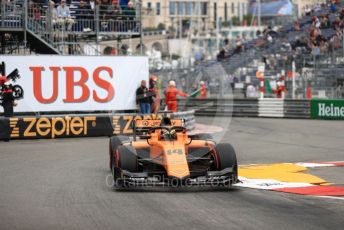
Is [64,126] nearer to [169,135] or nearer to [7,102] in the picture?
[7,102]

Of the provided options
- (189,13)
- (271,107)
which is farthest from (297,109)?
(189,13)

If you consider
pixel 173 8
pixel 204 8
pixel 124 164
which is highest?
pixel 204 8

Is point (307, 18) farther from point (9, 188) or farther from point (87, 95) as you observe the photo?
point (9, 188)

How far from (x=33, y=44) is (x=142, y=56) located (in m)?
4.01

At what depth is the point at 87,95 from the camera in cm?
2672

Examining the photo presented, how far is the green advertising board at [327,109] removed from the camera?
30125mm

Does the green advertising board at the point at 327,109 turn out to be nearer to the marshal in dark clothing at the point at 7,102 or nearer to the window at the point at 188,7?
the marshal in dark clothing at the point at 7,102

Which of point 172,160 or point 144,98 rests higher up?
point 144,98

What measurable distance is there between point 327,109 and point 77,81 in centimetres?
1041

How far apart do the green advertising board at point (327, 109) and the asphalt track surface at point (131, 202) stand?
1242 cm

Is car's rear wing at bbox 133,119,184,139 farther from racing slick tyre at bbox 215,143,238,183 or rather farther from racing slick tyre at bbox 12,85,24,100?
racing slick tyre at bbox 12,85,24,100

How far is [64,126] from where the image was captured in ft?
76.8

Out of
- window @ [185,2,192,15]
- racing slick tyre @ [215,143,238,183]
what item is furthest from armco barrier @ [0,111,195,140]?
window @ [185,2,192,15]

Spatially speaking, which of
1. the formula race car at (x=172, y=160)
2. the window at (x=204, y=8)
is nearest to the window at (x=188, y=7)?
the window at (x=204, y=8)
